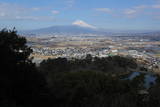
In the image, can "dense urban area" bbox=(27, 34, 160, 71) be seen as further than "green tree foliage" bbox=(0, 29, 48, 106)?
Yes

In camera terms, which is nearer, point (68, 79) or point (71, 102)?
point (71, 102)

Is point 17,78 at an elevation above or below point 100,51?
above

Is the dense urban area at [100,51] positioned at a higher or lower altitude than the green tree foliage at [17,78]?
lower

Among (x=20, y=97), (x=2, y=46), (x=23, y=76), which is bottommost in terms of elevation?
(x=20, y=97)

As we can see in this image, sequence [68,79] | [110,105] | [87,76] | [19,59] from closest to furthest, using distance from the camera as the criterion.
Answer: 1. [110,105]
2. [19,59]
3. [68,79]
4. [87,76]

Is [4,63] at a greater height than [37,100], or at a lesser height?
greater

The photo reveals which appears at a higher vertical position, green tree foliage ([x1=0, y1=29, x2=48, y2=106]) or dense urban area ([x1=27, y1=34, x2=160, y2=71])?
green tree foliage ([x1=0, y1=29, x2=48, y2=106])

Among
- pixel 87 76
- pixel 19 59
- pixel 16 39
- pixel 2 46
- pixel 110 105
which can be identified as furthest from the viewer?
pixel 87 76

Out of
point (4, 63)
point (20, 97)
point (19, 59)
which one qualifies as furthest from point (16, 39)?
point (20, 97)

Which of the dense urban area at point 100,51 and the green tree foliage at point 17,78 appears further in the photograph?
the dense urban area at point 100,51

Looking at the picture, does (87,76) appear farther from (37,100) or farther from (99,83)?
(37,100)

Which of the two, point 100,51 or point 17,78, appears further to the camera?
point 100,51
